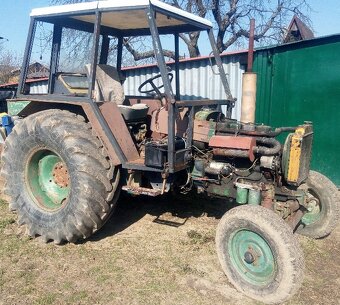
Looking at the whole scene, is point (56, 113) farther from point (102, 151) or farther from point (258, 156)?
point (258, 156)

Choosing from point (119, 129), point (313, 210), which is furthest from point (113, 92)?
point (313, 210)

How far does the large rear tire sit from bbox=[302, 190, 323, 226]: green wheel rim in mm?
2157

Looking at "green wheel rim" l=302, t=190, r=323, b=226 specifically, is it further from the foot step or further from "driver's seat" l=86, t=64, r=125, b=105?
"driver's seat" l=86, t=64, r=125, b=105

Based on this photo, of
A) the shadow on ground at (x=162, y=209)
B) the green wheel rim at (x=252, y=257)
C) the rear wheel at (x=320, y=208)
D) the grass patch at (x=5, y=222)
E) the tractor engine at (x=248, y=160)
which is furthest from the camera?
the shadow on ground at (x=162, y=209)

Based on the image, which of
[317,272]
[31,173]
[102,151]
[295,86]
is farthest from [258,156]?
[295,86]

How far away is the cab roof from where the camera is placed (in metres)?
3.57

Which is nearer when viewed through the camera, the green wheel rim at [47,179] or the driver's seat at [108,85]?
the green wheel rim at [47,179]

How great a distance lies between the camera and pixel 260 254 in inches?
123

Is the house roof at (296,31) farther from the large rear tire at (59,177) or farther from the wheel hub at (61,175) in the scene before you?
the wheel hub at (61,175)

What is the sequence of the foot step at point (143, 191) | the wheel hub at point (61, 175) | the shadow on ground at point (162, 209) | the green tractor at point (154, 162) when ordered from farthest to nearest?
the shadow on ground at point (162, 209) → the wheel hub at point (61, 175) → the foot step at point (143, 191) → the green tractor at point (154, 162)

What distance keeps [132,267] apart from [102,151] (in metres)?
1.11

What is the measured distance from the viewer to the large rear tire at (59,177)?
11.7 ft

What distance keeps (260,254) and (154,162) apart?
1222mm

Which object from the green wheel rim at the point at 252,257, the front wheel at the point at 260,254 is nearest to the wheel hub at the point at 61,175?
the front wheel at the point at 260,254
